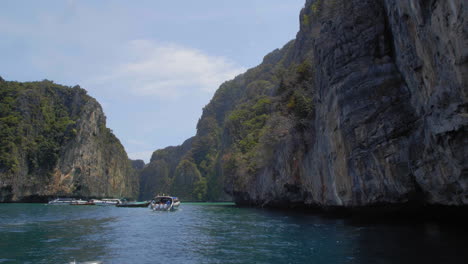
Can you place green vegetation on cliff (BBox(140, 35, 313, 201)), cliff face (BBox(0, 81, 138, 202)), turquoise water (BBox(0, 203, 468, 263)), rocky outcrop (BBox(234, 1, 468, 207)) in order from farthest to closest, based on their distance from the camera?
cliff face (BBox(0, 81, 138, 202)), green vegetation on cliff (BBox(140, 35, 313, 201)), turquoise water (BBox(0, 203, 468, 263)), rocky outcrop (BBox(234, 1, 468, 207))

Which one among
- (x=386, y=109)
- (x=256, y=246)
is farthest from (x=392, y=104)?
(x=256, y=246)

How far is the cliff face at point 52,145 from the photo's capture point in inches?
3177

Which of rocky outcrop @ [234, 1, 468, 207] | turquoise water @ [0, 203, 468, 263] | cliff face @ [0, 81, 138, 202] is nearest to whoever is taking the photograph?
rocky outcrop @ [234, 1, 468, 207]

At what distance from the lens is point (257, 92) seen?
294ft

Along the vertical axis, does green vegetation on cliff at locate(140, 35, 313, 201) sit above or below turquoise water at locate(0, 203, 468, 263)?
above

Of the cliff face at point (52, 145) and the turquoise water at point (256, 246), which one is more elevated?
the cliff face at point (52, 145)

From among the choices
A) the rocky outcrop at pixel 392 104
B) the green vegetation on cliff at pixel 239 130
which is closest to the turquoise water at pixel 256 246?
the rocky outcrop at pixel 392 104

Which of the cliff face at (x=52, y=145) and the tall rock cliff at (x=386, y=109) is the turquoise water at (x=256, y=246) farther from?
the cliff face at (x=52, y=145)

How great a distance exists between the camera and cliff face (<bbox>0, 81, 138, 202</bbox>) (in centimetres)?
8069

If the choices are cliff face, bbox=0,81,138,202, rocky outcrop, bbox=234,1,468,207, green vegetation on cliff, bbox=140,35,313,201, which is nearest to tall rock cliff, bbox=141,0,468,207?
rocky outcrop, bbox=234,1,468,207

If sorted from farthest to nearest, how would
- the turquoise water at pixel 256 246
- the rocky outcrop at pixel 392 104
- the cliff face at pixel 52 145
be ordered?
the cliff face at pixel 52 145
the turquoise water at pixel 256 246
the rocky outcrop at pixel 392 104

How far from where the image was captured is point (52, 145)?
91.2 meters

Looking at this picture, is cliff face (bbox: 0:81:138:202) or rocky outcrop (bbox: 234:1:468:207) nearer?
rocky outcrop (bbox: 234:1:468:207)

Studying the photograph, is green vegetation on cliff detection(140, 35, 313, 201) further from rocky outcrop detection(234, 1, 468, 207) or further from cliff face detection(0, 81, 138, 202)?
cliff face detection(0, 81, 138, 202)
